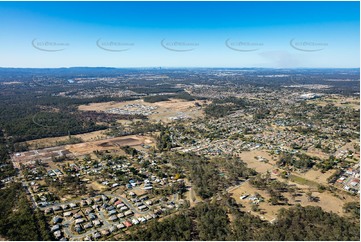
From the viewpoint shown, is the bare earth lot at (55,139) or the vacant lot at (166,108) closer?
the bare earth lot at (55,139)

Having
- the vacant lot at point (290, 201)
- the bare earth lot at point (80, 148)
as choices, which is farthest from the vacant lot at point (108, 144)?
the vacant lot at point (290, 201)

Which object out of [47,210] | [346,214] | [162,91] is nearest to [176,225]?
[47,210]

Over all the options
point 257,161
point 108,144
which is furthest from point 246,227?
point 108,144

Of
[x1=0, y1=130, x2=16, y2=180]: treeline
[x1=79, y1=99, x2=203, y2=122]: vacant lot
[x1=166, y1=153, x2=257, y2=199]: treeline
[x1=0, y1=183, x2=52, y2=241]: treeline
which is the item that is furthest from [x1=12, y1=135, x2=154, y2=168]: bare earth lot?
[x1=79, y1=99, x2=203, y2=122]: vacant lot

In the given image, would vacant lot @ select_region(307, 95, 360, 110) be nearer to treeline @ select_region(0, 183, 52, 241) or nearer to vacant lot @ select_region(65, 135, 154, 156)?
vacant lot @ select_region(65, 135, 154, 156)

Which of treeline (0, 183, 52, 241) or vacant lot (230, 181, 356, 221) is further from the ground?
vacant lot (230, 181, 356, 221)

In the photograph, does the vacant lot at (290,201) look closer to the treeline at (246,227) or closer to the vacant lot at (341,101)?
the treeline at (246,227)

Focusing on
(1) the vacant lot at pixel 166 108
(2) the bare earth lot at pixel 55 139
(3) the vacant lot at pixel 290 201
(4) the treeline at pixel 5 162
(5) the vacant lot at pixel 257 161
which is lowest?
(1) the vacant lot at pixel 166 108
